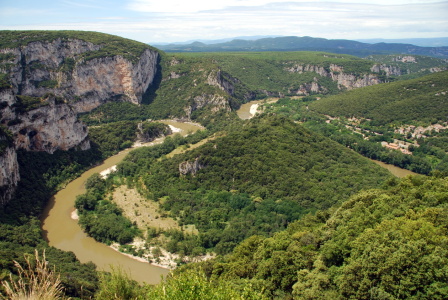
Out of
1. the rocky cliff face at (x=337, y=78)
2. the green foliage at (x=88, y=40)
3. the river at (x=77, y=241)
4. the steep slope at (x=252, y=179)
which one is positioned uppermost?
the green foliage at (x=88, y=40)

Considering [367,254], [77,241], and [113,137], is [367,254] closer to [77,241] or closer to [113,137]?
A: [77,241]

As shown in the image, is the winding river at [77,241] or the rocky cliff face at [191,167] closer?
the winding river at [77,241]

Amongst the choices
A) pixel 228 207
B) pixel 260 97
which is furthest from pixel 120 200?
pixel 260 97

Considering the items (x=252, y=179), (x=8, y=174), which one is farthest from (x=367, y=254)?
(x=8, y=174)

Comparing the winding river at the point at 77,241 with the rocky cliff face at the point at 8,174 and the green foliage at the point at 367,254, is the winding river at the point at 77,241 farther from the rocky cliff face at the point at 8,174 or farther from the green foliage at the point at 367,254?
the green foliage at the point at 367,254

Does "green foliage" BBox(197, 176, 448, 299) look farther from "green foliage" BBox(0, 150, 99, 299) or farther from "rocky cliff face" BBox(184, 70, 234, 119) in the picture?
"rocky cliff face" BBox(184, 70, 234, 119)

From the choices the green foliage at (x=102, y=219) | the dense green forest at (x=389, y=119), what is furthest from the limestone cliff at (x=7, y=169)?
the dense green forest at (x=389, y=119)
